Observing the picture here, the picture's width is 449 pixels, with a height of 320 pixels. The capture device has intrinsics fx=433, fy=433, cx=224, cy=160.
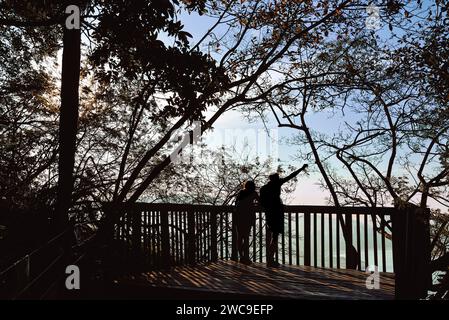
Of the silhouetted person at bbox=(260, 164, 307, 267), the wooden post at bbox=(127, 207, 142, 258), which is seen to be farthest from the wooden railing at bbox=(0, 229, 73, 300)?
the silhouetted person at bbox=(260, 164, 307, 267)

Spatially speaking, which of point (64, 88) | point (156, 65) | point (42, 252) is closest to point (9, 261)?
point (42, 252)

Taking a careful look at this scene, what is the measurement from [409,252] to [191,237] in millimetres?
4471

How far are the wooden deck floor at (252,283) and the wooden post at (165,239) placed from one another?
238mm

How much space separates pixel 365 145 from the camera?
1330 cm

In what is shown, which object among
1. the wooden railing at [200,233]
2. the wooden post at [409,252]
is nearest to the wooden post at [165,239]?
the wooden railing at [200,233]

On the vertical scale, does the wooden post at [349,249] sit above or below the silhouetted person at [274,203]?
below

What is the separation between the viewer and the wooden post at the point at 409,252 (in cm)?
505

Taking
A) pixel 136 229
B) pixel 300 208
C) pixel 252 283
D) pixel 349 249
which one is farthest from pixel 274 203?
pixel 136 229

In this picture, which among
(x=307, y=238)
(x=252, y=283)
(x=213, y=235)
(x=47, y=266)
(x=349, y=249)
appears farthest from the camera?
(x=213, y=235)

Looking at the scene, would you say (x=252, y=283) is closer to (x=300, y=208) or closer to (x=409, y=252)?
(x=300, y=208)

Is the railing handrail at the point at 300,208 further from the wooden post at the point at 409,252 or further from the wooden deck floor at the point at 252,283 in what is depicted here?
the wooden post at the point at 409,252

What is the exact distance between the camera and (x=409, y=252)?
509 centimetres
